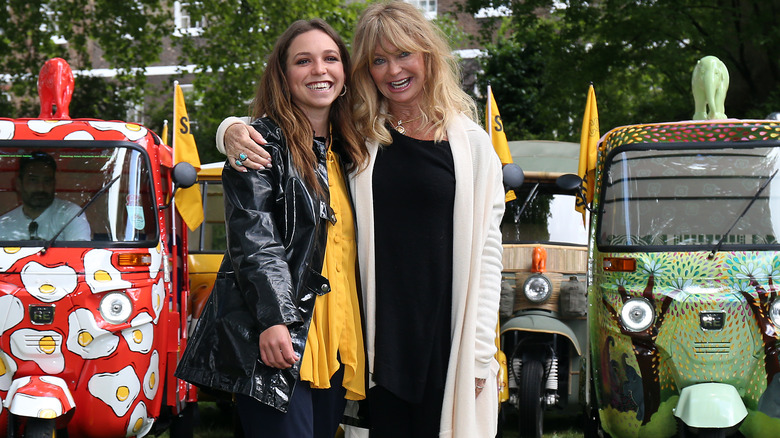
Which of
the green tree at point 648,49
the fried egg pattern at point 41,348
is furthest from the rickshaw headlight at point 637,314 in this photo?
the green tree at point 648,49

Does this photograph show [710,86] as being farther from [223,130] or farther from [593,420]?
[223,130]

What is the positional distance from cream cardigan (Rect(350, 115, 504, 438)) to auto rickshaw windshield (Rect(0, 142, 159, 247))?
316cm

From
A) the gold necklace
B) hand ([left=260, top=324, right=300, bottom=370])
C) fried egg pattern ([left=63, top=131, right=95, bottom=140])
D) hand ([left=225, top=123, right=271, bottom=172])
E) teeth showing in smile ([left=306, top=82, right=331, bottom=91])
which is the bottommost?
hand ([left=260, top=324, right=300, bottom=370])

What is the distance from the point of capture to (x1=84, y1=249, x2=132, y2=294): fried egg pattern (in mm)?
5809

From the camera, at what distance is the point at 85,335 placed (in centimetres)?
579

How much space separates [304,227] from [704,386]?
3304 millimetres

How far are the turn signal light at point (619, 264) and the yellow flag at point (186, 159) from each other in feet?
9.21

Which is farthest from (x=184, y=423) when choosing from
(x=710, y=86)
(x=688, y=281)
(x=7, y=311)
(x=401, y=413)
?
(x=710, y=86)

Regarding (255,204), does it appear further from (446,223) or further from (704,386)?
(704,386)

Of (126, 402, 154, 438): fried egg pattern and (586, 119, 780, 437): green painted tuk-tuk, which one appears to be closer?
(586, 119, 780, 437): green painted tuk-tuk

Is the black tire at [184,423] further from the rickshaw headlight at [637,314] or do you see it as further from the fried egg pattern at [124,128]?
the rickshaw headlight at [637,314]

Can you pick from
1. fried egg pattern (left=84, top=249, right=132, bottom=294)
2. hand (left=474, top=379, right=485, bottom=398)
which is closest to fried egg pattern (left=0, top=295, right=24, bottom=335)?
fried egg pattern (left=84, top=249, right=132, bottom=294)

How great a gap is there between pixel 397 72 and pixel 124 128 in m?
3.32

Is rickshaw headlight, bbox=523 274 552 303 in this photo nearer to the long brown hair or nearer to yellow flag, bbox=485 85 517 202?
yellow flag, bbox=485 85 517 202
